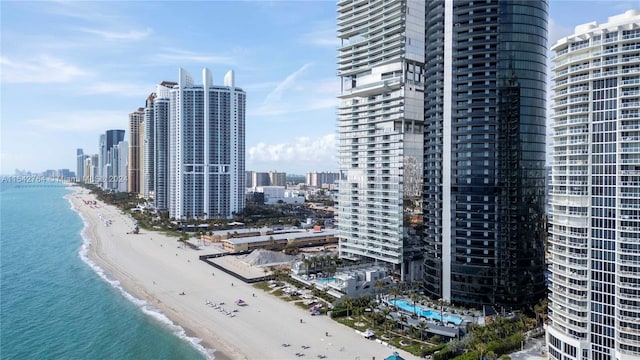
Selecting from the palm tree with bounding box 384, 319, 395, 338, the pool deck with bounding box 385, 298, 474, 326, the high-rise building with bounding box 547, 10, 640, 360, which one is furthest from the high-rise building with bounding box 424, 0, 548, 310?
the high-rise building with bounding box 547, 10, 640, 360

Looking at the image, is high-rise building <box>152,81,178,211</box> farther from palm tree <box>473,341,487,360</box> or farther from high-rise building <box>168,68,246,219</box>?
palm tree <box>473,341,487,360</box>

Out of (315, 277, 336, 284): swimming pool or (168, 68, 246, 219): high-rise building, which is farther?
(168, 68, 246, 219): high-rise building

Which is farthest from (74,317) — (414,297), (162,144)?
(162,144)

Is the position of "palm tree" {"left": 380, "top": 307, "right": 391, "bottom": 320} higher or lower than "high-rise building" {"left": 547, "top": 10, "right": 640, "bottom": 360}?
lower

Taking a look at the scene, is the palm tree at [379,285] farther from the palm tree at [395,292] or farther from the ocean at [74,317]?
the ocean at [74,317]

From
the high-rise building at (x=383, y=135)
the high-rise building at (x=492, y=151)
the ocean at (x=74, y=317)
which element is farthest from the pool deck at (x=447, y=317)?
the ocean at (x=74, y=317)

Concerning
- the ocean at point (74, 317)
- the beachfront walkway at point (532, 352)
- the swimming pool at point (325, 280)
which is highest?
the swimming pool at point (325, 280)
